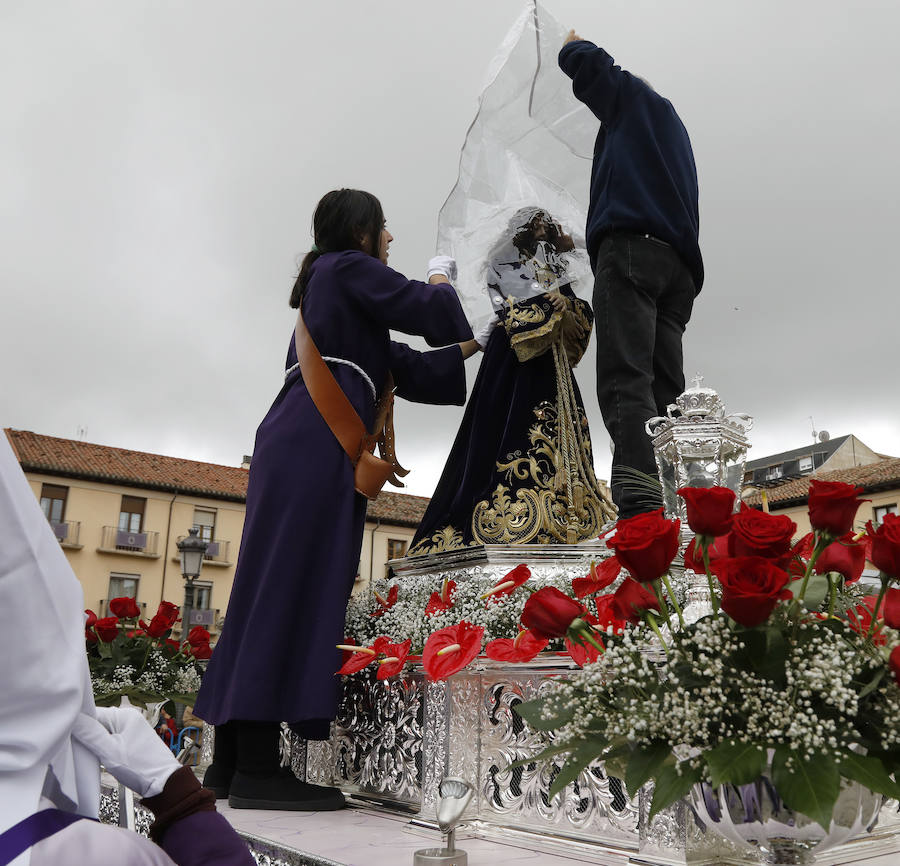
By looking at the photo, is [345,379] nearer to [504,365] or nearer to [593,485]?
[504,365]

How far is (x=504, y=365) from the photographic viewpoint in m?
3.88

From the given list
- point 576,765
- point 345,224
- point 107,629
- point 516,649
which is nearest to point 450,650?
point 516,649

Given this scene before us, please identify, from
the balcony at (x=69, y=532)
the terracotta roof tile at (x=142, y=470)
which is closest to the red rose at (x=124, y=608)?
the terracotta roof tile at (x=142, y=470)

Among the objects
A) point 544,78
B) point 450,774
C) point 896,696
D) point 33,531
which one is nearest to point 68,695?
point 33,531

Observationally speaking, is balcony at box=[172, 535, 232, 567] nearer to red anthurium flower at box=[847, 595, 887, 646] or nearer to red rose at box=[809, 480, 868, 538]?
red anthurium flower at box=[847, 595, 887, 646]

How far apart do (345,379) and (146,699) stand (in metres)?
1.88

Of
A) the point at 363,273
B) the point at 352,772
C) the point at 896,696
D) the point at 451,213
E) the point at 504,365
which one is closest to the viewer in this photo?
the point at 896,696

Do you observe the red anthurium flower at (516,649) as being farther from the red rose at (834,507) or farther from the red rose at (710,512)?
the red rose at (834,507)

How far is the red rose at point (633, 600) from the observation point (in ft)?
5.15

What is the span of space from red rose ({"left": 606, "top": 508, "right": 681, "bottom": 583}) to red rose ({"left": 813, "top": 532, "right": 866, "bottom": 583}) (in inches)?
12.1

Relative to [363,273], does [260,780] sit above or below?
below

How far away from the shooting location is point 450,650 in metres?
2.25

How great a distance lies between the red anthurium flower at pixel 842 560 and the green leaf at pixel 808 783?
0.38 meters

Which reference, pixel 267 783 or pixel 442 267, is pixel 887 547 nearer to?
pixel 267 783
